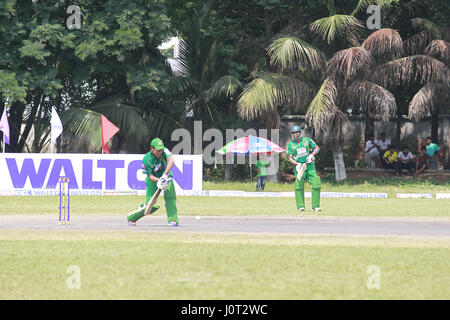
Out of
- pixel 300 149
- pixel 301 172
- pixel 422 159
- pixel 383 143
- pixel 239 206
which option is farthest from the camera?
pixel 383 143

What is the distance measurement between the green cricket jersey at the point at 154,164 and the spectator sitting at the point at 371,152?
2074 centimetres

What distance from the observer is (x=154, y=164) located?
15.2 m

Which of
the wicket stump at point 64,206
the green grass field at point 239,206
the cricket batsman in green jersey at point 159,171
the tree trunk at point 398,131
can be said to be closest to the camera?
the cricket batsman in green jersey at point 159,171

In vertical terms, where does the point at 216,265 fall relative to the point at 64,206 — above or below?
below

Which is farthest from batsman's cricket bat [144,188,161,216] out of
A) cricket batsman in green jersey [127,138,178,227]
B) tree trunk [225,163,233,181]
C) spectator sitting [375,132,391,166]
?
spectator sitting [375,132,391,166]

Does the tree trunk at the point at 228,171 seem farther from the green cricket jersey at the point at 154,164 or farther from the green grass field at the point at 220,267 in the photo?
the green grass field at the point at 220,267

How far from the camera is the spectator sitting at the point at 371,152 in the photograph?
34.7 meters

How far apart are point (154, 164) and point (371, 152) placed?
825 inches

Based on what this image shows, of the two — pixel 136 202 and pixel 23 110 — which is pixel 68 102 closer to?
pixel 23 110

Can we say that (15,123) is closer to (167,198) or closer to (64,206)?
(64,206)

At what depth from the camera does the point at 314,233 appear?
1443 cm

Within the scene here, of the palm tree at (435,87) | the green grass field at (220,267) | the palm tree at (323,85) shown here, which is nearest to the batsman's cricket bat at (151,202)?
the green grass field at (220,267)

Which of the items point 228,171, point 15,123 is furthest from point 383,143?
point 15,123
